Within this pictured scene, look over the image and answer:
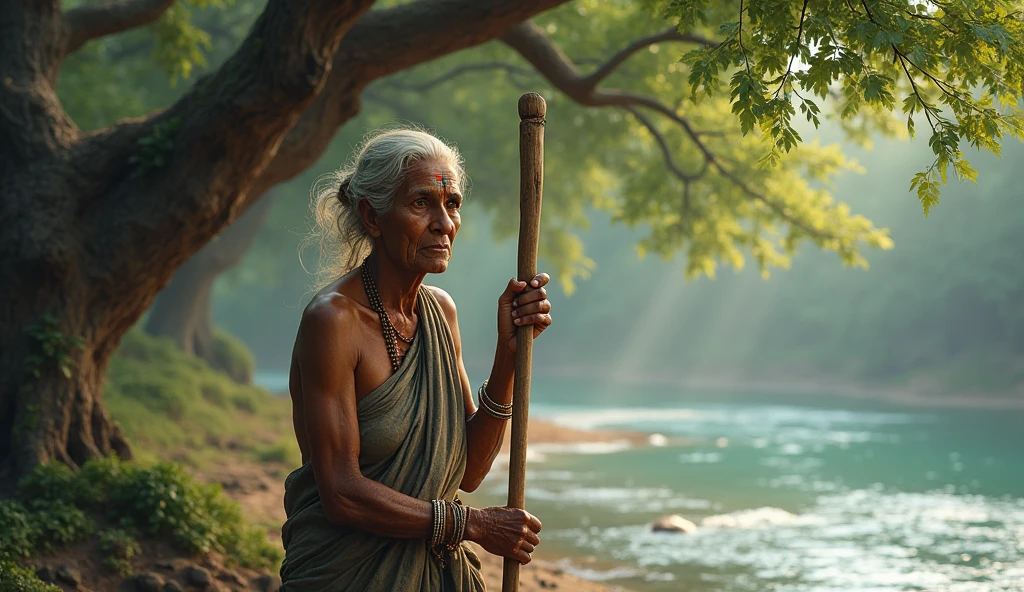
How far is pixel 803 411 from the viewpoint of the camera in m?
25.8

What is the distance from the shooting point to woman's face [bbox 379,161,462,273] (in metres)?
3.12

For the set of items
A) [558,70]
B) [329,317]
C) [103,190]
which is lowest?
[329,317]

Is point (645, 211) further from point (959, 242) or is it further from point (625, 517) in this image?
point (959, 242)

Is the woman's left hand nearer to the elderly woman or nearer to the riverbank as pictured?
the elderly woman

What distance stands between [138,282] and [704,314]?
137ft

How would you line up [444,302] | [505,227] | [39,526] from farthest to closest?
[505,227]
[39,526]
[444,302]

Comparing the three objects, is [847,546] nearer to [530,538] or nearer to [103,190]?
[103,190]

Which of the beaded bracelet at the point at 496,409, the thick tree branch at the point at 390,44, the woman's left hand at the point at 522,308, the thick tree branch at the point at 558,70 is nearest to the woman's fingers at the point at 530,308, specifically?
the woman's left hand at the point at 522,308

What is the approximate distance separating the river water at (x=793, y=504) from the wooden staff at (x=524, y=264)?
5739 millimetres

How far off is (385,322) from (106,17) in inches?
251

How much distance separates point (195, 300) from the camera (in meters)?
20.6

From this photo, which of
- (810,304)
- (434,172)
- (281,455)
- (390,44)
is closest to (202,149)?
(390,44)

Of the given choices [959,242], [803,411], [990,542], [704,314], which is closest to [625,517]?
[990,542]

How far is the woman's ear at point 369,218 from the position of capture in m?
3.20
